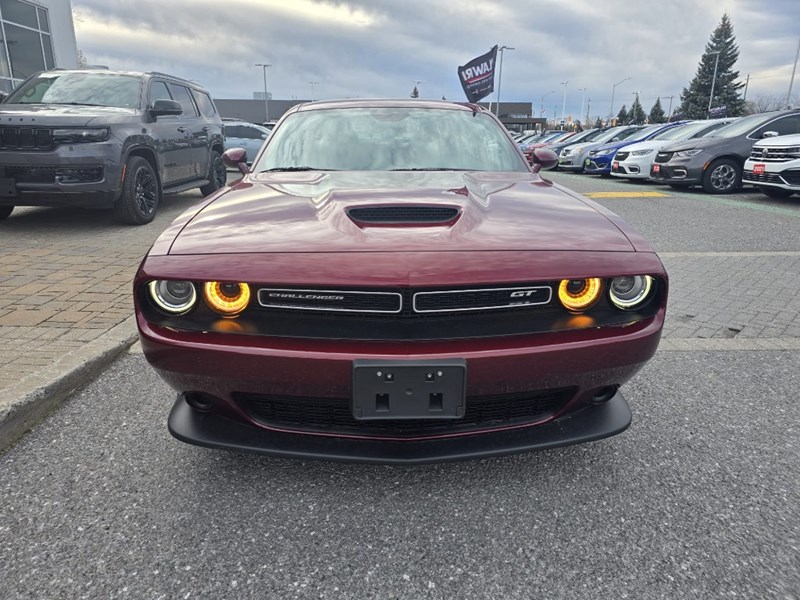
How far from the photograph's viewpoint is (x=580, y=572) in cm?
171

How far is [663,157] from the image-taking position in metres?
12.2

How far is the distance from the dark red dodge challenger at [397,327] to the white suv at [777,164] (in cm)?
916

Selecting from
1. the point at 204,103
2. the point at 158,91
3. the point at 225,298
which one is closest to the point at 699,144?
the point at 204,103

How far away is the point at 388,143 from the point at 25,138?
4.76 metres

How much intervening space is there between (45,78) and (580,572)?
816 centimetres

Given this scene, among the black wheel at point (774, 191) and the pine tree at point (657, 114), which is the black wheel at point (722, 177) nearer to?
the black wheel at point (774, 191)

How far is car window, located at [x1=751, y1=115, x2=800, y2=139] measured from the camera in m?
11.0

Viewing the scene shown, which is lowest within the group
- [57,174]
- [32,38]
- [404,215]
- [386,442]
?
[386,442]

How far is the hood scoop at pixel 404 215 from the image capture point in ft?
6.54

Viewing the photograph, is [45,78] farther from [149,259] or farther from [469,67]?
[469,67]

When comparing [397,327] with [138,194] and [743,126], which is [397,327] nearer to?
[138,194]

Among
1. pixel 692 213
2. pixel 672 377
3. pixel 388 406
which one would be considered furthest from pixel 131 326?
pixel 692 213

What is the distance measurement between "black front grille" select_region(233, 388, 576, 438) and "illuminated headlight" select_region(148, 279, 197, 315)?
339 millimetres

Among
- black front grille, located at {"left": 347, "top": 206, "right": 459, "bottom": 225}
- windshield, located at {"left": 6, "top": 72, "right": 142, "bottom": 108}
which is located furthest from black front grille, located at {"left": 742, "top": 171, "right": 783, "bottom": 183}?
windshield, located at {"left": 6, "top": 72, "right": 142, "bottom": 108}
